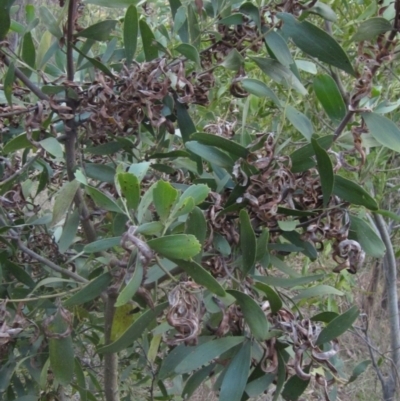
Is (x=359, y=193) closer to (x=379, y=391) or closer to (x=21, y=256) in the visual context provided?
(x=21, y=256)

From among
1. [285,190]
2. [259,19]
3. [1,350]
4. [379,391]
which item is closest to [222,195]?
[285,190]

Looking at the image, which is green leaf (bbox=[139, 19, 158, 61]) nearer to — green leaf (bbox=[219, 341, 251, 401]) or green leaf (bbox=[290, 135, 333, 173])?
green leaf (bbox=[290, 135, 333, 173])

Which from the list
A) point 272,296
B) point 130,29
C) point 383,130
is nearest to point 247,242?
point 272,296

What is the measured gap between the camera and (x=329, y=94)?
50cm

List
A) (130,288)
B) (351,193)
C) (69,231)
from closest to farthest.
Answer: (130,288) < (351,193) < (69,231)

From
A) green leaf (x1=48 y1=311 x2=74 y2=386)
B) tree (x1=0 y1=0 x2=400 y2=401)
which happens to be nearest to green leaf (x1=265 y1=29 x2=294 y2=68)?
tree (x1=0 y1=0 x2=400 y2=401)

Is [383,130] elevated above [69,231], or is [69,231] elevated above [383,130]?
[383,130]

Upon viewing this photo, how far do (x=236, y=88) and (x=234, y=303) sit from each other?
0.82 ft

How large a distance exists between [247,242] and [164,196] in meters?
0.11

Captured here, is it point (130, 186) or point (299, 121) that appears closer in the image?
point (130, 186)

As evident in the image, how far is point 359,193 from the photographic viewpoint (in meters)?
0.48

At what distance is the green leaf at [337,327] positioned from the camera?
0.47 m

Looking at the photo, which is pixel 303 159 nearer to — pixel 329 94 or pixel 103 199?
pixel 329 94

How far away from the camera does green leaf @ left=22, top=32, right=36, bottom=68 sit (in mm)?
619
